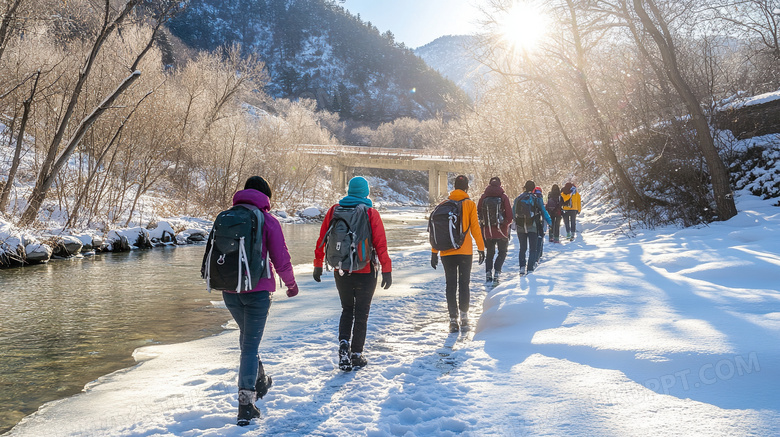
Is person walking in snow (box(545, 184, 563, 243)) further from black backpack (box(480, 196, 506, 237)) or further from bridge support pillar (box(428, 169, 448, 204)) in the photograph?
bridge support pillar (box(428, 169, 448, 204))

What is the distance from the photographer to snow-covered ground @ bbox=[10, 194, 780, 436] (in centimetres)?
338

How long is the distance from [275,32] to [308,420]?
571 feet

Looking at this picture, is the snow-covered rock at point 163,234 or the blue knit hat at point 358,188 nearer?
the blue knit hat at point 358,188

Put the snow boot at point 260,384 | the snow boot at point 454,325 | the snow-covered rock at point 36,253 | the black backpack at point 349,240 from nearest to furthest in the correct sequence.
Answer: the snow boot at point 260,384
the black backpack at point 349,240
the snow boot at point 454,325
the snow-covered rock at point 36,253

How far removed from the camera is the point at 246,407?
146 inches

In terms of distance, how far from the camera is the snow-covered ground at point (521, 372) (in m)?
3.38

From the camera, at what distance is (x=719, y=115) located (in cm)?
1371

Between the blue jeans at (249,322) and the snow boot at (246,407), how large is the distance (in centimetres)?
4

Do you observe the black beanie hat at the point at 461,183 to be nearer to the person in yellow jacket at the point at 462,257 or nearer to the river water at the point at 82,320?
the person in yellow jacket at the point at 462,257

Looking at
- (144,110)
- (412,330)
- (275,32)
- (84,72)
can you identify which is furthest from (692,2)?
(275,32)

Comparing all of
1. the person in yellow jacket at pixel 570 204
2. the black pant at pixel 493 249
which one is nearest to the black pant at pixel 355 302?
the black pant at pixel 493 249

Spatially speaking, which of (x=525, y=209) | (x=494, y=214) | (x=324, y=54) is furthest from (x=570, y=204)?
(x=324, y=54)

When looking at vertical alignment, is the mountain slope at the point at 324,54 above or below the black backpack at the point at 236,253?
above

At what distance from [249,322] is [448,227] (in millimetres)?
2950
